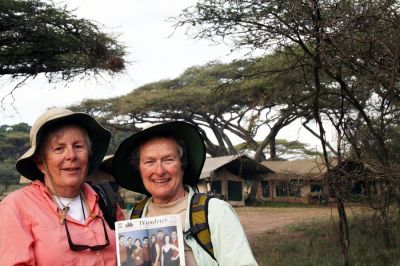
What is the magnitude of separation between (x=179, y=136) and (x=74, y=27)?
373 inches

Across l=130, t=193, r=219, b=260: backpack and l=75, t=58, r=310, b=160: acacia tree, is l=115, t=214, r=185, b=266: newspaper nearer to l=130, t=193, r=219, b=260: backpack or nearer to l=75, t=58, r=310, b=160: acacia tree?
l=130, t=193, r=219, b=260: backpack

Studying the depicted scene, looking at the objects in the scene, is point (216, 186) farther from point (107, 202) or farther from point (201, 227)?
point (201, 227)

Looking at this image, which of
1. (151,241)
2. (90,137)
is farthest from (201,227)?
(90,137)

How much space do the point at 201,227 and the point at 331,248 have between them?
23.8ft

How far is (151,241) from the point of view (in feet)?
6.23

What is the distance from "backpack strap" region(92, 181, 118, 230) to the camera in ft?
7.30

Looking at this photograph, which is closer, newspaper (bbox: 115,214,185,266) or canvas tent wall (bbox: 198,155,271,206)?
newspaper (bbox: 115,214,185,266)

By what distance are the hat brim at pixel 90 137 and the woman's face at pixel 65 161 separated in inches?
1.6

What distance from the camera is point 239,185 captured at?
26.3 meters

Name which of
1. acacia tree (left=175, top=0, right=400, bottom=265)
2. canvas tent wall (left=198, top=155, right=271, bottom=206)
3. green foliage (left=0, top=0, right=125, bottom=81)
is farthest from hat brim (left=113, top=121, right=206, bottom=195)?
canvas tent wall (left=198, top=155, right=271, bottom=206)

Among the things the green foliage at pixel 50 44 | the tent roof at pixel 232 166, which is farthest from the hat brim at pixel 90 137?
the tent roof at pixel 232 166

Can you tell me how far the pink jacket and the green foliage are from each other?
29.1 feet

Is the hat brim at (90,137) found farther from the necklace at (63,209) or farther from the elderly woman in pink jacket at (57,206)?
the necklace at (63,209)

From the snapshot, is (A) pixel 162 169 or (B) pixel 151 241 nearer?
(B) pixel 151 241
